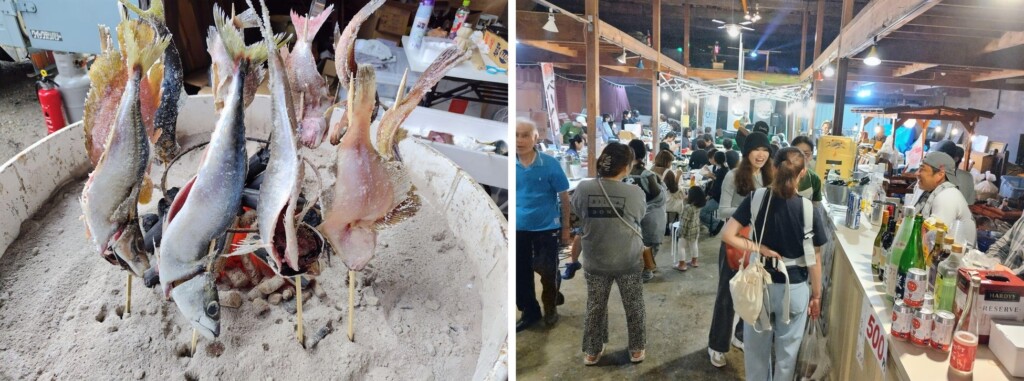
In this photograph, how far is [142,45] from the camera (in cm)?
108

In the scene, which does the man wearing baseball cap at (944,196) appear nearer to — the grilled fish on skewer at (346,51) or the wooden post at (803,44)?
the wooden post at (803,44)

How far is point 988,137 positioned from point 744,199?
44 centimetres

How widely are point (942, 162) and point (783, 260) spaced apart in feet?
1.09

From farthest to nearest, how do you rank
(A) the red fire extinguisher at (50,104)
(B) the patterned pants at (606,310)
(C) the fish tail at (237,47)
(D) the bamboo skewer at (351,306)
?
(B) the patterned pants at (606,310)
(A) the red fire extinguisher at (50,104)
(D) the bamboo skewer at (351,306)
(C) the fish tail at (237,47)

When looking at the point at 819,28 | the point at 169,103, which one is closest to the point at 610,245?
the point at 819,28

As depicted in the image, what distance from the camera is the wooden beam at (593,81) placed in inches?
50.4

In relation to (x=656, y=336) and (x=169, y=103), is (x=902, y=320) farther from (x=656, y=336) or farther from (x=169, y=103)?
(x=169, y=103)

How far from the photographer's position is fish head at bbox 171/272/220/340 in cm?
103

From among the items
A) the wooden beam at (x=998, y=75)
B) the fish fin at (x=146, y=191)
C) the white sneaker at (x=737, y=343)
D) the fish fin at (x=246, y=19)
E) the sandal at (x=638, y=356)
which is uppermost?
the fish fin at (x=246, y=19)

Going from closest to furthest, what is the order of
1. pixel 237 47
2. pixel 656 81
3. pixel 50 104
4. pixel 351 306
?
pixel 237 47 < pixel 351 306 < pixel 50 104 < pixel 656 81

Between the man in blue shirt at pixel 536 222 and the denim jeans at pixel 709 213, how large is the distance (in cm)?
29

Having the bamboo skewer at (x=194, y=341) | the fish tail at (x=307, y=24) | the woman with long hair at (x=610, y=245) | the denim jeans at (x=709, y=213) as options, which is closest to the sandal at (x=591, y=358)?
the woman with long hair at (x=610, y=245)

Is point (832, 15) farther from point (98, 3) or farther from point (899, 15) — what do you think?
point (98, 3)

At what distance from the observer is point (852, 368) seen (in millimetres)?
1188
